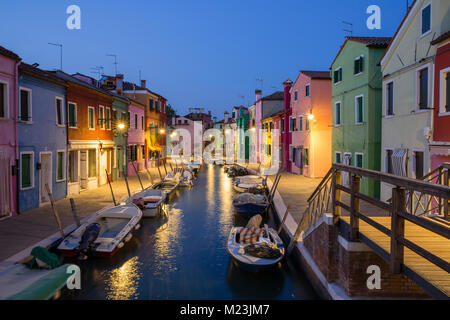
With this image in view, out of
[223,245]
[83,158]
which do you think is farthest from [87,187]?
[223,245]

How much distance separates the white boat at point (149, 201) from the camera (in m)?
17.7

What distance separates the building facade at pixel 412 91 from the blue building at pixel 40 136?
14987mm

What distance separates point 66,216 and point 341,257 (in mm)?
11494

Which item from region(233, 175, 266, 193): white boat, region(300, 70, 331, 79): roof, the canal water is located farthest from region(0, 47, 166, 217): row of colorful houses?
region(300, 70, 331, 79): roof

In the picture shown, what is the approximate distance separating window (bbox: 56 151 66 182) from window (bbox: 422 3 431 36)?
16846 mm

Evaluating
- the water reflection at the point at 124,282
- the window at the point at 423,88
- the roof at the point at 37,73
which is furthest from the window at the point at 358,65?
the roof at the point at 37,73

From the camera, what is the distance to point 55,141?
18.2m

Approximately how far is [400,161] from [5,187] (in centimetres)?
1500

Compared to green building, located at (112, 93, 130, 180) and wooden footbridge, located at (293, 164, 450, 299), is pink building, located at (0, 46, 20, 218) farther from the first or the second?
green building, located at (112, 93, 130, 180)

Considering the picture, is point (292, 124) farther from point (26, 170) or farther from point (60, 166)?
point (26, 170)

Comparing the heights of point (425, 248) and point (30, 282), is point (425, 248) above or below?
above

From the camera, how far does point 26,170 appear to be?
1565 cm

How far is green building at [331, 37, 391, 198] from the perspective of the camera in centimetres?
1847

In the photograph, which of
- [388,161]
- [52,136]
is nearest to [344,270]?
[388,161]
